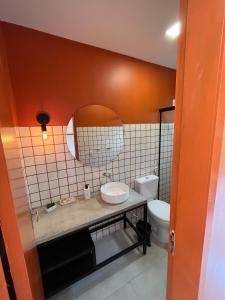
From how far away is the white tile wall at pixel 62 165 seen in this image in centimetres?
141

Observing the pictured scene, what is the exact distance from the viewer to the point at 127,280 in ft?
4.93

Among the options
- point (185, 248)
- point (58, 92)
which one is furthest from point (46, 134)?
point (185, 248)

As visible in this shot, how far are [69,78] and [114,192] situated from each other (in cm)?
140

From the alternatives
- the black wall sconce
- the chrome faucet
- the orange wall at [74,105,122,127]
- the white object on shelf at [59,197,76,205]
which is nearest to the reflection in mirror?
the orange wall at [74,105,122,127]

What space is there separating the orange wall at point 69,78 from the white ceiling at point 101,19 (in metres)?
0.10

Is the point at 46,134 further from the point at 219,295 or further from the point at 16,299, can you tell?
the point at 219,295

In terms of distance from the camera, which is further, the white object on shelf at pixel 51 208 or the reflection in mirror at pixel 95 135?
the reflection in mirror at pixel 95 135

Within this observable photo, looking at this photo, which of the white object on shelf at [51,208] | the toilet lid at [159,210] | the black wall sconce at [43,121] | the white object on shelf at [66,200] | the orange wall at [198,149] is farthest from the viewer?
the toilet lid at [159,210]

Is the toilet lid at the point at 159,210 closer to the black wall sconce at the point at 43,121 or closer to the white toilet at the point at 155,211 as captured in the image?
the white toilet at the point at 155,211

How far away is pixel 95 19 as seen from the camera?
3.80 ft

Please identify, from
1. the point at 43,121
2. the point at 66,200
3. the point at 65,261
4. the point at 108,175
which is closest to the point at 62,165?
the point at 66,200

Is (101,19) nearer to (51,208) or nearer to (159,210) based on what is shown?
(51,208)

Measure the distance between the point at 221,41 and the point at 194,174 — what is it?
0.39 metres

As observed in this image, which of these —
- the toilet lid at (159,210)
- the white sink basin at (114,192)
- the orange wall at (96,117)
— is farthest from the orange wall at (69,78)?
the toilet lid at (159,210)
